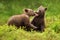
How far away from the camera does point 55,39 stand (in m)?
7.95

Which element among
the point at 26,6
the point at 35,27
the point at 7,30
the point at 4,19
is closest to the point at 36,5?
the point at 26,6

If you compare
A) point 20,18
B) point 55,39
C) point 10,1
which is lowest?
point 55,39

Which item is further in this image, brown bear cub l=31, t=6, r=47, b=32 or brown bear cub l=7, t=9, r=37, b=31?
brown bear cub l=31, t=6, r=47, b=32

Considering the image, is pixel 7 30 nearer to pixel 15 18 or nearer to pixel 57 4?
pixel 15 18

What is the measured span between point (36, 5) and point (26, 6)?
1.78 ft

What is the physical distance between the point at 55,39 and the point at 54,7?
6023mm

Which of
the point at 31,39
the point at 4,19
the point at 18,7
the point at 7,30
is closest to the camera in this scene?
the point at 31,39

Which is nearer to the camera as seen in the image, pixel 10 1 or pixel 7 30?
pixel 7 30

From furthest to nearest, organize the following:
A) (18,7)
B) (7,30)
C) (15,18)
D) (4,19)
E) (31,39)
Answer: (18,7), (4,19), (15,18), (7,30), (31,39)

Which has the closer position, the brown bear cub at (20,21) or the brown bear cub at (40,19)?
the brown bear cub at (20,21)

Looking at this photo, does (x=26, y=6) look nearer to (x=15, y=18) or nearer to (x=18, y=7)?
(x=18, y=7)

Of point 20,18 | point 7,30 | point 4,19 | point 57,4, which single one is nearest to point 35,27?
point 20,18

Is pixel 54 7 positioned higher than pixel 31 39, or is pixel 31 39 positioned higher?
pixel 54 7

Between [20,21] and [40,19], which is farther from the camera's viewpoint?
[40,19]
